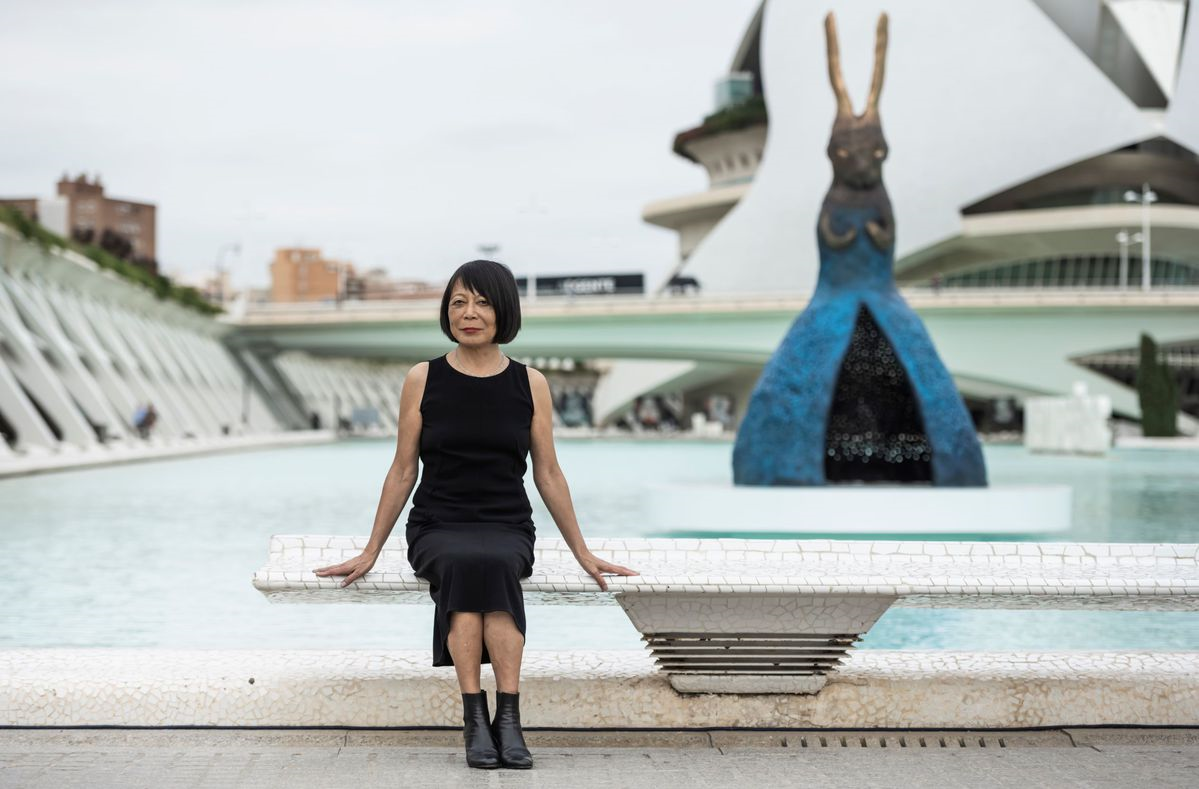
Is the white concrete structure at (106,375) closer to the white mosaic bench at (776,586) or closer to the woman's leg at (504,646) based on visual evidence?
the white mosaic bench at (776,586)

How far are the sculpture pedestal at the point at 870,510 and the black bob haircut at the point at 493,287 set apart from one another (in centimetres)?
683

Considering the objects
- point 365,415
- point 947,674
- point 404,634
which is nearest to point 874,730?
point 947,674

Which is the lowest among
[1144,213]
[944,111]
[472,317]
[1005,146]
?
[472,317]

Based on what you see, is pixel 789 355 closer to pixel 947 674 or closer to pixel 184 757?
pixel 947 674

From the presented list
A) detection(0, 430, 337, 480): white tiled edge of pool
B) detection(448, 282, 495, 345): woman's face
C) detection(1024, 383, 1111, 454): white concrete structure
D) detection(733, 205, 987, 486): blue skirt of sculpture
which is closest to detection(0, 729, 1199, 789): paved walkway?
detection(448, 282, 495, 345): woman's face

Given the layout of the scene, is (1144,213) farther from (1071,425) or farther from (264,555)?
(264,555)

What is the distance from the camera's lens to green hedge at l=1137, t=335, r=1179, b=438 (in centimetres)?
3341

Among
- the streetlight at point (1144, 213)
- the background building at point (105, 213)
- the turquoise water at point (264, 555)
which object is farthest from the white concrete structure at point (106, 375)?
the background building at point (105, 213)

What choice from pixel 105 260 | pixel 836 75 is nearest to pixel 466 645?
pixel 836 75

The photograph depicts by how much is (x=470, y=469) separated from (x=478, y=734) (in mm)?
634

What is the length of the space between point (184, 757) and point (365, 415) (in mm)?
45903

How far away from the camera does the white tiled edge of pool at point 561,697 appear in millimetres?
3615

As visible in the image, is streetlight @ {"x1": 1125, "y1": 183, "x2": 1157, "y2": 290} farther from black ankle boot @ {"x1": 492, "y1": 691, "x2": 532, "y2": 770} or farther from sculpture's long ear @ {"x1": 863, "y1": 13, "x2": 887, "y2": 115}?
black ankle boot @ {"x1": 492, "y1": 691, "x2": 532, "y2": 770}

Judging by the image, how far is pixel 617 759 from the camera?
3389 millimetres
